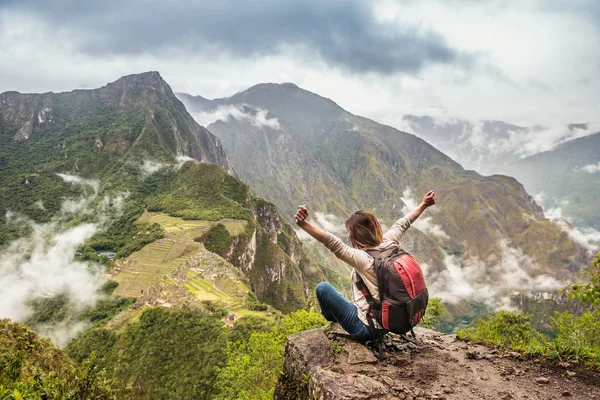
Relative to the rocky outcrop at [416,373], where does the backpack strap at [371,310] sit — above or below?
above

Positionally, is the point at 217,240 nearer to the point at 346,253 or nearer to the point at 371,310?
the point at 371,310

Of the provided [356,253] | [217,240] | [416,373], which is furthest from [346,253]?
[217,240]

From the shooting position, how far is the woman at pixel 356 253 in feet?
21.1

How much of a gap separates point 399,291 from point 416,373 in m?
2.53

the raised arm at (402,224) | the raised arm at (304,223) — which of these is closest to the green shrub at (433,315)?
the raised arm at (402,224)

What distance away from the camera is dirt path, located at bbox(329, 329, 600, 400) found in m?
6.46

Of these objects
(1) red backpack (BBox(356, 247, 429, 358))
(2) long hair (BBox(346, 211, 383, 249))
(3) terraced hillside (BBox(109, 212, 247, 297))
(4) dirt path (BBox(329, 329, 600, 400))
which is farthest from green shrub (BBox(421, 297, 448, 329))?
(3) terraced hillside (BBox(109, 212, 247, 297))

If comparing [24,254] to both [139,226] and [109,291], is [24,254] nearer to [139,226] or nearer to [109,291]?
[139,226]

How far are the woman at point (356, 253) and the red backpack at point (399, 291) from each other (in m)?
0.27

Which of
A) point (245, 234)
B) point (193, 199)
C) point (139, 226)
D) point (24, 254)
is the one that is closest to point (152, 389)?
point (245, 234)

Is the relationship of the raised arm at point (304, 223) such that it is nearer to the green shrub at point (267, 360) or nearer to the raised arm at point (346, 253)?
the raised arm at point (346, 253)

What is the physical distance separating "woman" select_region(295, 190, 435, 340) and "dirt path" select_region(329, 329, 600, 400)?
2.38ft

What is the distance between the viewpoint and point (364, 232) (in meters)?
6.91

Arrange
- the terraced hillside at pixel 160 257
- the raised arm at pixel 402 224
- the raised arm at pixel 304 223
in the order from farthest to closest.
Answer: the terraced hillside at pixel 160 257
the raised arm at pixel 402 224
the raised arm at pixel 304 223
